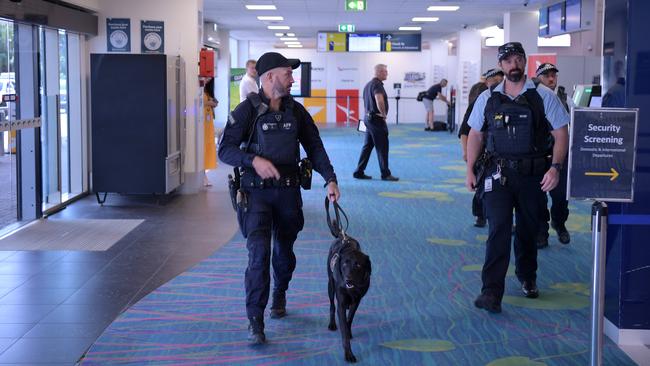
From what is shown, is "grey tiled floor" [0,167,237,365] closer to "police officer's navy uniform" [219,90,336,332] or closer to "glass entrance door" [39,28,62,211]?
"glass entrance door" [39,28,62,211]

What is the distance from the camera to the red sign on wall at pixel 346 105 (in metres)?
29.0

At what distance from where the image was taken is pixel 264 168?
466 centimetres

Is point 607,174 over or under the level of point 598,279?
over

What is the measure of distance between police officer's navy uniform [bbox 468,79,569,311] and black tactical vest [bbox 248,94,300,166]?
141cm

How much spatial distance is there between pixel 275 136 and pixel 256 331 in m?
1.12

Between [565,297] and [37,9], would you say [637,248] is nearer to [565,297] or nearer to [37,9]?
[565,297]

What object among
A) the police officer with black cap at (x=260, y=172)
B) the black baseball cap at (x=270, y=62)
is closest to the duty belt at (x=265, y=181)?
the police officer with black cap at (x=260, y=172)

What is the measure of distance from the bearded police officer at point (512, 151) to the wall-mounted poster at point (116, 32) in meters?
6.42

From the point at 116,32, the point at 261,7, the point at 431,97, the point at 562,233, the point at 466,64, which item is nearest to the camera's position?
the point at 562,233

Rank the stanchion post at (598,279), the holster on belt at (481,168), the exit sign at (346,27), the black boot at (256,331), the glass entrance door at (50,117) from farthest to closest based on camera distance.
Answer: the exit sign at (346,27), the glass entrance door at (50,117), the holster on belt at (481,168), the black boot at (256,331), the stanchion post at (598,279)

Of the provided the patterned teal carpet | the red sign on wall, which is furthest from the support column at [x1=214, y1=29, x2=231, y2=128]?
the patterned teal carpet

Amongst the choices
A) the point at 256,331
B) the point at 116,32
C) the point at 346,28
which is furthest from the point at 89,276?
the point at 346,28

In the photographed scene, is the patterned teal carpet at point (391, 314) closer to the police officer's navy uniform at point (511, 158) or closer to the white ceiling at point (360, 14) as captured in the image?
the police officer's navy uniform at point (511, 158)

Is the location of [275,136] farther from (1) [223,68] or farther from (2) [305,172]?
(1) [223,68]
